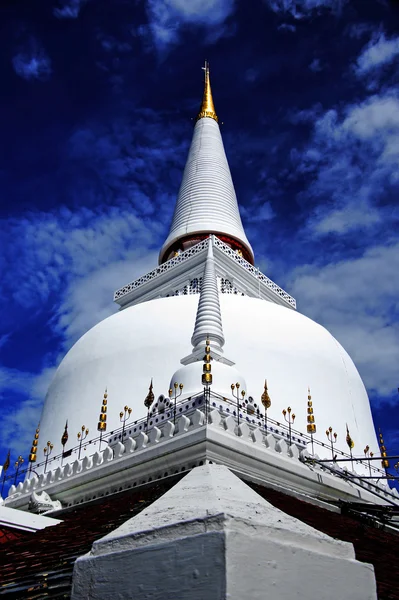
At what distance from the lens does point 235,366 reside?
737 inches

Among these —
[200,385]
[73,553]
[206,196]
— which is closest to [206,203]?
[206,196]

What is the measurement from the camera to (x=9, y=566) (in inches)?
213

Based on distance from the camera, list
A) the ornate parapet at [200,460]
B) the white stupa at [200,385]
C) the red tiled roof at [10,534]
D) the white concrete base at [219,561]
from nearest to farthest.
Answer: the white concrete base at [219,561] < the ornate parapet at [200,460] < the red tiled roof at [10,534] < the white stupa at [200,385]

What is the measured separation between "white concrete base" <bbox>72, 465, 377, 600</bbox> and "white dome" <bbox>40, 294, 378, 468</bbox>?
47.8ft

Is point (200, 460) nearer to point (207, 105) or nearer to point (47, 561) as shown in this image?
point (47, 561)

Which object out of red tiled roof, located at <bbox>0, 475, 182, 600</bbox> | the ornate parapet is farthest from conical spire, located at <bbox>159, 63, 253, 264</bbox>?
red tiled roof, located at <bbox>0, 475, 182, 600</bbox>

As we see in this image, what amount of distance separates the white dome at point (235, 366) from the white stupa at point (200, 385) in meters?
0.05

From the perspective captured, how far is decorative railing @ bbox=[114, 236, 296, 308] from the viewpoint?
2636 cm

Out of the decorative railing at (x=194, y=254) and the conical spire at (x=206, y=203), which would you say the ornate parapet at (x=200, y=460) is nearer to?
the decorative railing at (x=194, y=254)

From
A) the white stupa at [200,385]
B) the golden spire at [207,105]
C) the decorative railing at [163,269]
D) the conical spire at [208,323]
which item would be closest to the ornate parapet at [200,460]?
the white stupa at [200,385]

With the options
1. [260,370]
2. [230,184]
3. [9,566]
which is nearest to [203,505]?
[9,566]

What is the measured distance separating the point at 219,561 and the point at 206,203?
30692 mm

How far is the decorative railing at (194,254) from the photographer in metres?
26.4

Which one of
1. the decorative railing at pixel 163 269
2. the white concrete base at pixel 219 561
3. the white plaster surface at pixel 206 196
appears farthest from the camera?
the white plaster surface at pixel 206 196
